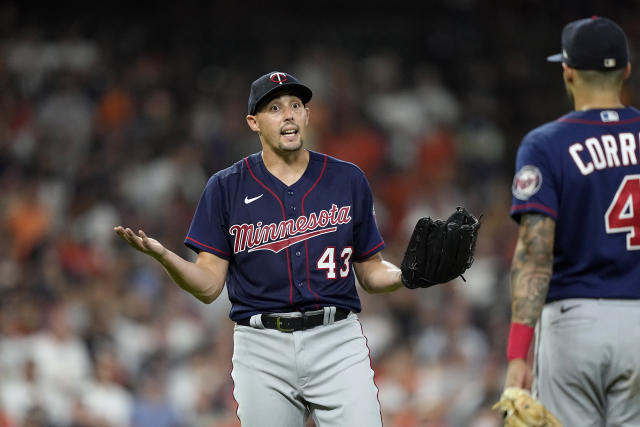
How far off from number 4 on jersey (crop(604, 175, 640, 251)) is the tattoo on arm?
22cm

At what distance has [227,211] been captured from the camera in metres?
4.27

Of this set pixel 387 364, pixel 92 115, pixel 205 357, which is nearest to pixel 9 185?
pixel 92 115

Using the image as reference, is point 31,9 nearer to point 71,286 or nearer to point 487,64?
point 71,286

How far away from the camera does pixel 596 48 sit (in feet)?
12.6

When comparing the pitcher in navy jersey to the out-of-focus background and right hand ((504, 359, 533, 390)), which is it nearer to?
right hand ((504, 359, 533, 390))

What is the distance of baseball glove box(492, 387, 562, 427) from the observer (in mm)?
3469

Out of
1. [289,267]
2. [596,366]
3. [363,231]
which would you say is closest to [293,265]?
[289,267]

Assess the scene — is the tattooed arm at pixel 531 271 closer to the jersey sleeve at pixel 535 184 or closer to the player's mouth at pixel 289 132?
the jersey sleeve at pixel 535 184

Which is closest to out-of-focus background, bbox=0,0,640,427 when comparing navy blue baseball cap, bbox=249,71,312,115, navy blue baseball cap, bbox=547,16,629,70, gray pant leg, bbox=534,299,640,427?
gray pant leg, bbox=534,299,640,427

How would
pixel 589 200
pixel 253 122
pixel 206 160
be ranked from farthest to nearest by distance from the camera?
pixel 206 160, pixel 253 122, pixel 589 200

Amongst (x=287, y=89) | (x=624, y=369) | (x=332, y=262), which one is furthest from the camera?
(x=287, y=89)

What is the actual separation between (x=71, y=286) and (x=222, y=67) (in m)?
3.93

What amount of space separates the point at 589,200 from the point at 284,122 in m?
1.33

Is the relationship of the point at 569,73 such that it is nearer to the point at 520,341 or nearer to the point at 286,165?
the point at 520,341
